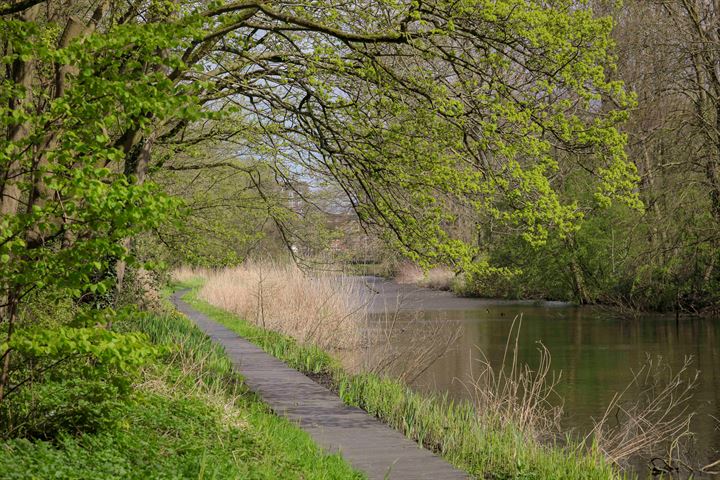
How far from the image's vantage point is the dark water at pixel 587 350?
12.7 m

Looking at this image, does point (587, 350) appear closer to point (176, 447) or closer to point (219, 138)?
point (219, 138)

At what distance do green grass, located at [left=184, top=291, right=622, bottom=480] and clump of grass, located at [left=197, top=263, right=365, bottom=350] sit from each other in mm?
3582

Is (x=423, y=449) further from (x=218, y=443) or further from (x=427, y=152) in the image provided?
(x=427, y=152)

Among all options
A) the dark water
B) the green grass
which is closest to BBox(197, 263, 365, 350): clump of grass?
the dark water

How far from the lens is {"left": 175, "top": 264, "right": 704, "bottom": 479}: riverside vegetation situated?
7.71m

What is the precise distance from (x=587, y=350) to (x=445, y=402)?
801cm

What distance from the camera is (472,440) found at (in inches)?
324

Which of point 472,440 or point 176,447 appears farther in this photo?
point 472,440

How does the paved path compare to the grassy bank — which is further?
the paved path

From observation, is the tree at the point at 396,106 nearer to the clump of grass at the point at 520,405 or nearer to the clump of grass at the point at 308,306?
the clump of grass at the point at 520,405

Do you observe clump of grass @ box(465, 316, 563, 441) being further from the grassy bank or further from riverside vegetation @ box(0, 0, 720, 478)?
the grassy bank

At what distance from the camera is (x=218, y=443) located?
7.20 metres

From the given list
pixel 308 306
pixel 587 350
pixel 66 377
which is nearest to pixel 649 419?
pixel 587 350

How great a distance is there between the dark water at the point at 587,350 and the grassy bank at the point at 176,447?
4457 millimetres
